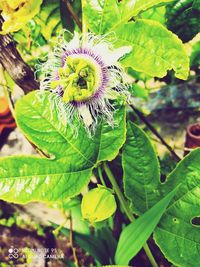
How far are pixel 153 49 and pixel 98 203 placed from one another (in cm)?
28

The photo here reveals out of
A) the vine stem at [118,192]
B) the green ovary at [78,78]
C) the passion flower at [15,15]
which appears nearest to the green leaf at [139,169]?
the vine stem at [118,192]

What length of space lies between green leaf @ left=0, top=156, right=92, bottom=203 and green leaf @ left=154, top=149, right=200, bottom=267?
175 mm

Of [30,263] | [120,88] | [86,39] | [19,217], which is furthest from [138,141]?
[19,217]

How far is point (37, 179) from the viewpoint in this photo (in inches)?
29.2

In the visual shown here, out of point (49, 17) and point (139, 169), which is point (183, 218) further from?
point (49, 17)

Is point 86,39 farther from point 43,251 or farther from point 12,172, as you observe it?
point 43,251

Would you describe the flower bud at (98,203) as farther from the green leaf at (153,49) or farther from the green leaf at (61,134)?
the green leaf at (153,49)

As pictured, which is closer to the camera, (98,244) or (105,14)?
(105,14)

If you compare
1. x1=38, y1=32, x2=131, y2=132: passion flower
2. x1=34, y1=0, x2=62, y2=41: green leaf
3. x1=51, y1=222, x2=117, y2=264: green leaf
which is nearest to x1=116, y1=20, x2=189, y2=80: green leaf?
x1=38, y1=32, x2=131, y2=132: passion flower

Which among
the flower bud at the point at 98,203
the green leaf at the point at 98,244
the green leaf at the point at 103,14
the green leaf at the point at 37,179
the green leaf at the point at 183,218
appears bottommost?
the green leaf at the point at 98,244

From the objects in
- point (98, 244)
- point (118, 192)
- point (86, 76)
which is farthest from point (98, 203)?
point (98, 244)

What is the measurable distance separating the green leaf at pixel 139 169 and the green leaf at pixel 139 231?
0.06 m

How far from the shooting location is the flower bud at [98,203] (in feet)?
2.44

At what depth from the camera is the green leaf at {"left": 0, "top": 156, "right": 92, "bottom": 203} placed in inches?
28.2
